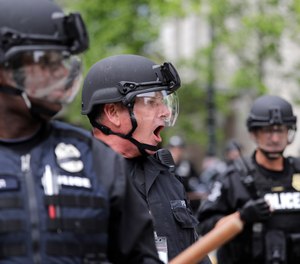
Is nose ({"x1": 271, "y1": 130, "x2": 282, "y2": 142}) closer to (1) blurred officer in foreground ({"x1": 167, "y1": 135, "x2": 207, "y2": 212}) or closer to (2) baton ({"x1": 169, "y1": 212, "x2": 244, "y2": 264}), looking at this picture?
(2) baton ({"x1": 169, "y1": 212, "x2": 244, "y2": 264})

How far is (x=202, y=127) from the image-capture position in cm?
2702

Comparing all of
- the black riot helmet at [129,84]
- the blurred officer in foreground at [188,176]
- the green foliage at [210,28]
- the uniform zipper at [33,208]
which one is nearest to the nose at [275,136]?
the black riot helmet at [129,84]

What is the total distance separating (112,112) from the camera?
4.47 meters

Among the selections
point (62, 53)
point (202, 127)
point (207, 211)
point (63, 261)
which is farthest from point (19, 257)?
point (202, 127)

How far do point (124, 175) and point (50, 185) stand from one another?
0.92 feet

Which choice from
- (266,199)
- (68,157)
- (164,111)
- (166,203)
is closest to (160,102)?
(164,111)

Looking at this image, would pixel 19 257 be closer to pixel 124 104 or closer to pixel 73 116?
pixel 124 104

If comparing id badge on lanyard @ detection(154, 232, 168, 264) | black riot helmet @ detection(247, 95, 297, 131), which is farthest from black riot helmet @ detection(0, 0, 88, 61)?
black riot helmet @ detection(247, 95, 297, 131)

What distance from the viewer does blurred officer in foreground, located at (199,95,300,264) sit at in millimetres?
6504

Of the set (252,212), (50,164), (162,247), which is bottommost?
(162,247)

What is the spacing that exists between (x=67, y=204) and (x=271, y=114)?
420cm

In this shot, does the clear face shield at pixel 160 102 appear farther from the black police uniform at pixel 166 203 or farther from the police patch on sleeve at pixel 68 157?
the police patch on sleeve at pixel 68 157

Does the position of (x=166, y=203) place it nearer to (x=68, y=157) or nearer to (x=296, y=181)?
(x=68, y=157)

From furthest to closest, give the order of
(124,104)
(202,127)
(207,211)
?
1. (202,127)
2. (207,211)
3. (124,104)
